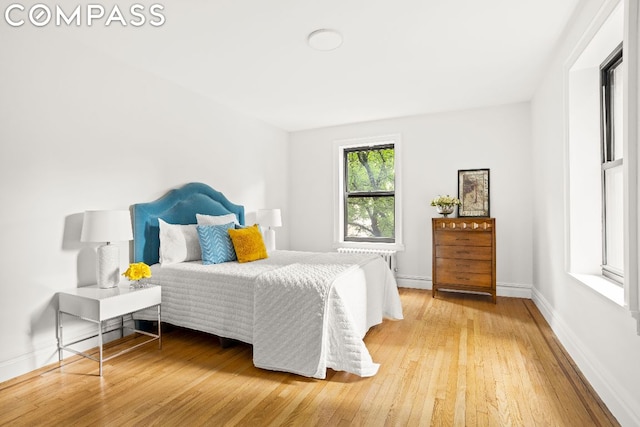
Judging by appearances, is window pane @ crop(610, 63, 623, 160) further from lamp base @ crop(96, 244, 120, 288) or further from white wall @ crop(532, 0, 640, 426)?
lamp base @ crop(96, 244, 120, 288)

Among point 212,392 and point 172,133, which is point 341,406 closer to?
point 212,392

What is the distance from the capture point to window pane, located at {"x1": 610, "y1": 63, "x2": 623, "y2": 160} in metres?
2.33

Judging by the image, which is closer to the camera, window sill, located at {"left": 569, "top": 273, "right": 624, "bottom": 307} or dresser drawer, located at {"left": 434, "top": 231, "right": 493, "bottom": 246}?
window sill, located at {"left": 569, "top": 273, "right": 624, "bottom": 307}

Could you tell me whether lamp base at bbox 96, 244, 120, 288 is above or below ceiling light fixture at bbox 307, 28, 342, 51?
below

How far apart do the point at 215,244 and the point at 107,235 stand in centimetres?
93

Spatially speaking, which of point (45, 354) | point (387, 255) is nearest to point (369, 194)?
point (387, 255)

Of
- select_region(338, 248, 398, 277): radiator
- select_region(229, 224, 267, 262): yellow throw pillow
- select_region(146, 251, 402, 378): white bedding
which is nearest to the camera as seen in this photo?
select_region(146, 251, 402, 378): white bedding

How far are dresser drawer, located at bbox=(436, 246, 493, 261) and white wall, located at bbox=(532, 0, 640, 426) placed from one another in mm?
538

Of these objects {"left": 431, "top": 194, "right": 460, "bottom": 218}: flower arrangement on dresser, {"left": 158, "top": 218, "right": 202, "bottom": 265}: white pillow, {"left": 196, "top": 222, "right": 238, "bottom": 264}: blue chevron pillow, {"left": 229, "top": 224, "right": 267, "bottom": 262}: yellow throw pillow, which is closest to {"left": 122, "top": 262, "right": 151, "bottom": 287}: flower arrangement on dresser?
{"left": 158, "top": 218, "right": 202, "bottom": 265}: white pillow

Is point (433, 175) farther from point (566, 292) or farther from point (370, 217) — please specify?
point (566, 292)

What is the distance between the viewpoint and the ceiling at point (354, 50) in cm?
235

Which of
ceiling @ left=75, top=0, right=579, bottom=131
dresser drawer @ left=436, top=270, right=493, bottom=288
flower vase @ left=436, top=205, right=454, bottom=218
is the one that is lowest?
dresser drawer @ left=436, top=270, right=493, bottom=288

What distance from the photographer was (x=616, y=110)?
238 centimetres

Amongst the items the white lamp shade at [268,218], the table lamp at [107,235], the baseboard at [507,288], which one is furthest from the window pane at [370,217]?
the table lamp at [107,235]
